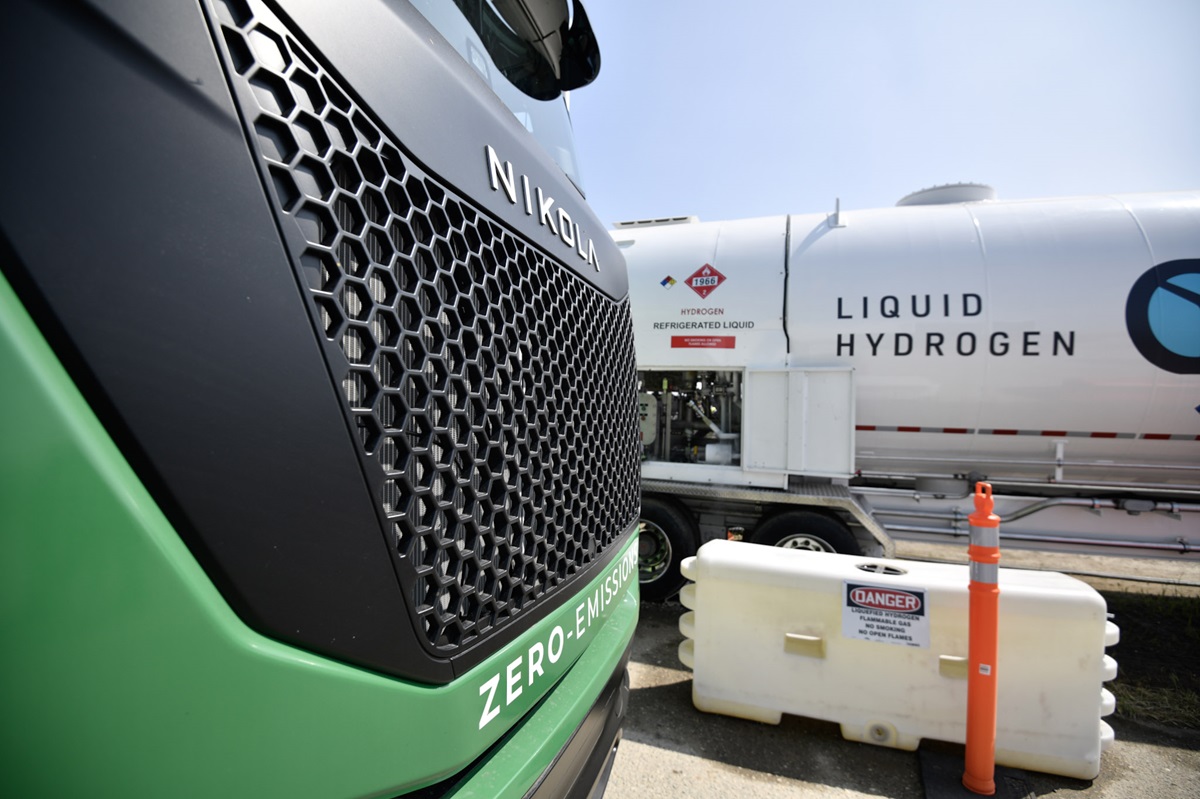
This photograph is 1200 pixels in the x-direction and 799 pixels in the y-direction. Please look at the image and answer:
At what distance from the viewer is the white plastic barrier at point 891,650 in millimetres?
2902

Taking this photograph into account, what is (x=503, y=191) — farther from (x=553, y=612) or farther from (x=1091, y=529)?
(x=1091, y=529)

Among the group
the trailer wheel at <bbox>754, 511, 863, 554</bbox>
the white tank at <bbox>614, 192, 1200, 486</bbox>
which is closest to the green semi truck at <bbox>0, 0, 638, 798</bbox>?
the trailer wheel at <bbox>754, 511, 863, 554</bbox>

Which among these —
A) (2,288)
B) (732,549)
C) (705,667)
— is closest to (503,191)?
(2,288)

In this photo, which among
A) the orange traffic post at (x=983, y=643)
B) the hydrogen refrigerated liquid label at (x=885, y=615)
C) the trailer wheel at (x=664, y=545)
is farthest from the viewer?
the trailer wheel at (x=664, y=545)

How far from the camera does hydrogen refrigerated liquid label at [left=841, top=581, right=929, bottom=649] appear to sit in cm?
306

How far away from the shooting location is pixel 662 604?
5.50 m

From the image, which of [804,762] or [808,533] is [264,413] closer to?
[804,762]

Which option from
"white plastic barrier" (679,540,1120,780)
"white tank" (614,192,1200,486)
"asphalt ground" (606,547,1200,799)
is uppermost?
"white tank" (614,192,1200,486)

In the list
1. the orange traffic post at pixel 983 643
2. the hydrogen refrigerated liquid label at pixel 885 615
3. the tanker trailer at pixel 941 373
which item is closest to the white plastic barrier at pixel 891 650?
the hydrogen refrigerated liquid label at pixel 885 615

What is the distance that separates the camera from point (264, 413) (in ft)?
2.42

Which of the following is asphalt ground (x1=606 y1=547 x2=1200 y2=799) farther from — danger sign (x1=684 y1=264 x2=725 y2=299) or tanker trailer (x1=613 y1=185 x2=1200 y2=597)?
danger sign (x1=684 y1=264 x2=725 y2=299)

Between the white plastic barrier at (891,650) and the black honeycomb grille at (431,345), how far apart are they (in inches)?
85.8

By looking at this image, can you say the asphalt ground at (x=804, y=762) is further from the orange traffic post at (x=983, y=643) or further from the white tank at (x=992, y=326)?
the white tank at (x=992, y=326)

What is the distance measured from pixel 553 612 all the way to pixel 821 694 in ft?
8.30
